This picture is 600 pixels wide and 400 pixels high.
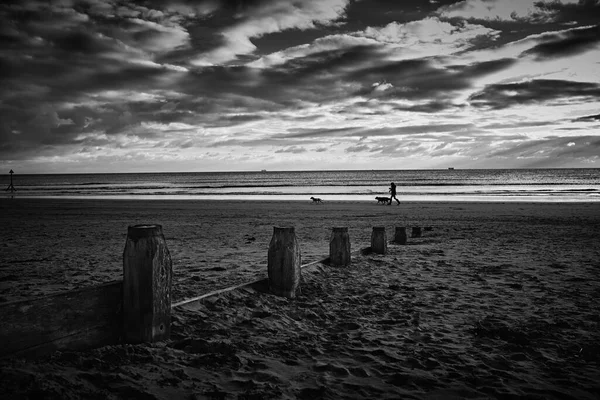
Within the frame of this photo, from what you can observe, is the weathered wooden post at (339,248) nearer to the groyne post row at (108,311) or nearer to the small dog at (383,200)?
the groyne post row at (108,311)

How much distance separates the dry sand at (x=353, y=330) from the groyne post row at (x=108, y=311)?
0.38 feet

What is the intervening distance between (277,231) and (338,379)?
Result: 2.33 meters

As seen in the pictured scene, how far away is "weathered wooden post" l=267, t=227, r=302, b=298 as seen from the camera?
533cm

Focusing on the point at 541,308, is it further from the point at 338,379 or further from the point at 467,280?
the point at 338,379

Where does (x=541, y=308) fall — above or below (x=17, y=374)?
below

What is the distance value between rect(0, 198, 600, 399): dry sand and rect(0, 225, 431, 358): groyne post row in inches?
4.5

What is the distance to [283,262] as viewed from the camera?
17.5ft

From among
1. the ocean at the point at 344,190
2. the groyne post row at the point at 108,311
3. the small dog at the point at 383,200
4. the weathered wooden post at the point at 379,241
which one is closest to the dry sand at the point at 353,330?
the groyne post row at the point at 108,311

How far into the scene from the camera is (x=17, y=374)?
8.24 feet

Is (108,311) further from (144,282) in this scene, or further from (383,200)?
(383,200)

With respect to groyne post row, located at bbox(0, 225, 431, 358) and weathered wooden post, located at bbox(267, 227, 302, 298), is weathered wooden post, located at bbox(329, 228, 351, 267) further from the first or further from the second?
groyne post row, located at bbox(0, 225, 431, 358)

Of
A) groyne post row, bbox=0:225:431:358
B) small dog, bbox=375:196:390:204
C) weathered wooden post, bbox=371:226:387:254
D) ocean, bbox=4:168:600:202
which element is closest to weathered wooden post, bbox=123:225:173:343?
groyne post row, bbox=0:225:431:358

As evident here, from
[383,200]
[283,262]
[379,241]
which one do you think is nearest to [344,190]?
[383,200]

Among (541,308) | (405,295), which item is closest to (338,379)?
(405,295)
